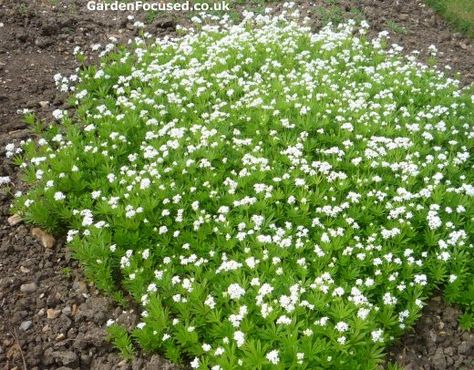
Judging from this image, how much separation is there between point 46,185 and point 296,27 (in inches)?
290

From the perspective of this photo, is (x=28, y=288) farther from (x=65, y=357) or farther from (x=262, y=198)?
(x=262, y=198)

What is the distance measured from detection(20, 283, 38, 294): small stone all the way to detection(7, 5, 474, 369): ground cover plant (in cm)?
78

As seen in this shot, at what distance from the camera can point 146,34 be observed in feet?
40.8

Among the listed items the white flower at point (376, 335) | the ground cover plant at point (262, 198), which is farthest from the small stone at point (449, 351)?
the white flower at point (376, 335)

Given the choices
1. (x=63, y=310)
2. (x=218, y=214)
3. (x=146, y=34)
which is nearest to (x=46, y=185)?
(x=63, y=310)

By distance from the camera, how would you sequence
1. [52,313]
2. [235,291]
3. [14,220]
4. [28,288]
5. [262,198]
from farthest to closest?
[14,220] → [262,198] → [28,288] → [52,313] → [235,291]

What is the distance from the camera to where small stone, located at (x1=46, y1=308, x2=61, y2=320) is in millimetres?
7305

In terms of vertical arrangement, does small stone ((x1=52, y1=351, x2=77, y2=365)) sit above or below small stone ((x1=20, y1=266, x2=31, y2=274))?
below

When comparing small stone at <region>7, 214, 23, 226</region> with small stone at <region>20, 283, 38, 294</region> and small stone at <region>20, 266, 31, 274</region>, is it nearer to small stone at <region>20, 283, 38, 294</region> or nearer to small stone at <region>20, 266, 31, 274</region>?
small stone at <region>20, 266, 31, 274</region>

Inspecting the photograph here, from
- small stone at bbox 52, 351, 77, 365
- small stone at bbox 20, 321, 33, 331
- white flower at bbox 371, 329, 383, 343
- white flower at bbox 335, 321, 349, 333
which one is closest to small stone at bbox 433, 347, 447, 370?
white flower at bbox 371, 329, 383, 343

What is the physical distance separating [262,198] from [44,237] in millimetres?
3392

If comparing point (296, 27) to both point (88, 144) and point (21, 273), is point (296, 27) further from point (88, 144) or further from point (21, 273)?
point (21, 273)

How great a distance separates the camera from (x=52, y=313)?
734cm

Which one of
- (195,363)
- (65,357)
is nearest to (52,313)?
(65,357)
